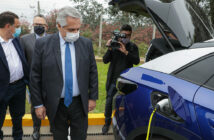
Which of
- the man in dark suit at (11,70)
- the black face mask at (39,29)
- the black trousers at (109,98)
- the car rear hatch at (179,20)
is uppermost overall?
the car rear hatch at (179,20)

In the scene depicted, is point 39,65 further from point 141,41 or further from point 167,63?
point 141,41

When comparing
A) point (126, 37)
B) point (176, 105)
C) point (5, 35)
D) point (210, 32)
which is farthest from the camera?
point (126, 37)

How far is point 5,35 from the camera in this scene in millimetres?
2408

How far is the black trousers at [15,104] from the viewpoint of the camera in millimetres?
2529

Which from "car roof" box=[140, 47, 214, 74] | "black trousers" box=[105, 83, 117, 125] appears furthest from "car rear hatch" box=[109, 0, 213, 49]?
"black trousers" box=[105, 83, 117, 125]

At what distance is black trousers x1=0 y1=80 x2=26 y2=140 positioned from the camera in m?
2.53

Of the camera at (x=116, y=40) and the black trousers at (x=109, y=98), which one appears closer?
the camera at (x=116, y=40)

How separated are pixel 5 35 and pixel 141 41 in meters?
10.3

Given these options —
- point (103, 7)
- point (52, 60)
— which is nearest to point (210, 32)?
point (52, 60)

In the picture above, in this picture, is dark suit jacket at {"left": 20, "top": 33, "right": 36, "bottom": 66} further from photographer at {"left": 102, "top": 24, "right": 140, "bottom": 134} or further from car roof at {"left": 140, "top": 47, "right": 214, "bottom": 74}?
car roof at {"left": 140, "top": 47, "right": 214, "bottom": 74}

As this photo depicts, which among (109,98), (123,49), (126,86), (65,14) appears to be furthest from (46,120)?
(65,14)

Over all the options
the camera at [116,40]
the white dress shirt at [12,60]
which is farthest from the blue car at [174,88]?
the white dress shirt at [12,60]

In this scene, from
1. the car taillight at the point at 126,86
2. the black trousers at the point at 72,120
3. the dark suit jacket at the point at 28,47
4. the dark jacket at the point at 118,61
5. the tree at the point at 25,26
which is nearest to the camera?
the car taillight at the point at 126,86

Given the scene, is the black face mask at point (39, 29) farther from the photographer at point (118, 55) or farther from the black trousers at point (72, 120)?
the black trousers at point (72, 120)
